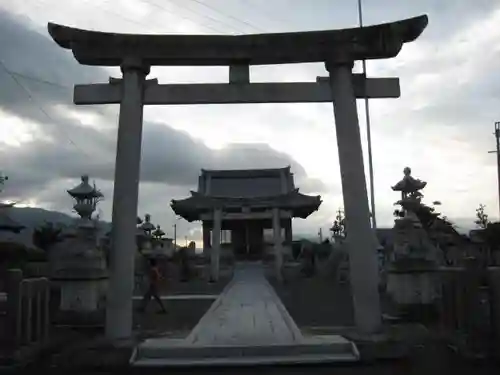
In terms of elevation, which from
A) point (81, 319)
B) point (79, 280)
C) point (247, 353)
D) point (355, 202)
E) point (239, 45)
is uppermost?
point (239, 45)

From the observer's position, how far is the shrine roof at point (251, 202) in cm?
3077

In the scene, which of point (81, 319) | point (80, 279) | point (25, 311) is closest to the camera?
point (25, 311)

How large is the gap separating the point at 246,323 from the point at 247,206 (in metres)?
20.5

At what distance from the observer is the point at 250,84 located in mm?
8852

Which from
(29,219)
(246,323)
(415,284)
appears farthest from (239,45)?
(29,219)

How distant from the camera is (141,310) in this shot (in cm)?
1411

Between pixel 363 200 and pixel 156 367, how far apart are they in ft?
13.1

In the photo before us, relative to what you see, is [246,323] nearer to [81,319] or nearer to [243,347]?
[243,347]

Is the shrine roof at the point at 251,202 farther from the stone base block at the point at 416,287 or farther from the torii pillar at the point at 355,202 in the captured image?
the torii pillar at the point at 355,202

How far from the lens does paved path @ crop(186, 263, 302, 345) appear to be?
28.2 feet

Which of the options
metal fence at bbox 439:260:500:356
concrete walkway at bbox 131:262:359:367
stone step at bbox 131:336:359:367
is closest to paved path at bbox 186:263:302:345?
concrete walkway at bbox 131:262:359:367

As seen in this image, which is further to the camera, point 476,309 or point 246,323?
point 246,323

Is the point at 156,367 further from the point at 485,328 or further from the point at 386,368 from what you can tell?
the point at 485,328

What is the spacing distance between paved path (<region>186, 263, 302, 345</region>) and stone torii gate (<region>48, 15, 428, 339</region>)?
4.60 feet
